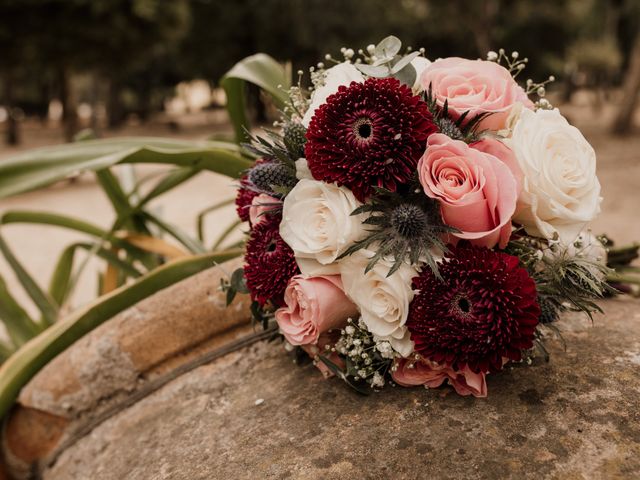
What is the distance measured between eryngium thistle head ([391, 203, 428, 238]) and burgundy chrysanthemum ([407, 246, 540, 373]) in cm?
7

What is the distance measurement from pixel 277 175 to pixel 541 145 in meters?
0.50

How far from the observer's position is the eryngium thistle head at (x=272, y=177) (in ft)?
3.82

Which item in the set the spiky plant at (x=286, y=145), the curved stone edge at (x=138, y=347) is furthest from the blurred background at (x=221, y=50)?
the curved stone edge at (x=138, y=347)

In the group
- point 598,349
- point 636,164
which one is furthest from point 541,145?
point 636,164

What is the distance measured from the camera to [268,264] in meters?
1.13

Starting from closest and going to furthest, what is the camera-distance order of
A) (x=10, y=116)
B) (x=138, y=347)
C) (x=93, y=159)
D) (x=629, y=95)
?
1. (x=138, y=347)
2. (x=93, y=159)
3. (x=629, y=95)
4. (x=10, y=116)

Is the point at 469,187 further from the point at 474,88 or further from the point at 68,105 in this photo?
the point at 68,105

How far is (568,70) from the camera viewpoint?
29.1 metres

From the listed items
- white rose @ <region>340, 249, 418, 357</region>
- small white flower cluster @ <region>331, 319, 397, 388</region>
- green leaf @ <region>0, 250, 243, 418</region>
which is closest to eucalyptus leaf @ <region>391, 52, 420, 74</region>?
white rose @ <region>340, 249, 418, 357</region>

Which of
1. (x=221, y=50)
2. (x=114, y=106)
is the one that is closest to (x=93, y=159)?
(x=221, y=50)

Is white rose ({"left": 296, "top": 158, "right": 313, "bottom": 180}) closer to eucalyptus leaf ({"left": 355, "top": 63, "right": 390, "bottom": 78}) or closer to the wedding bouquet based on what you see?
the wedding bouquet

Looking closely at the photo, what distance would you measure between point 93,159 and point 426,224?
1095 mm

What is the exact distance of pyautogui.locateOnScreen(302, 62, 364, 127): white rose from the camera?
3.75ft

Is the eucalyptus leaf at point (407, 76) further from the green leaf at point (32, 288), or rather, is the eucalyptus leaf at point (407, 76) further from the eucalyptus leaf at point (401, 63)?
the green leaf at point (32, 288)
